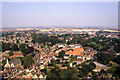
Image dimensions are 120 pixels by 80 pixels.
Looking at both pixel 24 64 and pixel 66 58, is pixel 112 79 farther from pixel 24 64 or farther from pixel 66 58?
pixel 24 64

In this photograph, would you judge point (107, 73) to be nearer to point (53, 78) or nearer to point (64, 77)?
point (64, 77)

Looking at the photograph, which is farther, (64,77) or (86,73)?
(86,73)

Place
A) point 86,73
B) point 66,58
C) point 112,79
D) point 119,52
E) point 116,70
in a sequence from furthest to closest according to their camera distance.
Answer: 1. point 119,52
2. point 66,58
3. point 116,70
4. point 86,73
5. point 112,79

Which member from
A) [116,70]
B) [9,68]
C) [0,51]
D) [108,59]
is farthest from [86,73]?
[0,51]

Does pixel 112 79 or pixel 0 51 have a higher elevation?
pixel 0 51

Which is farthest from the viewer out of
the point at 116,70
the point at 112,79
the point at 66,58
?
the point at 66,58

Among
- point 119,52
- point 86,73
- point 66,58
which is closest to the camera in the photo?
point 86,73

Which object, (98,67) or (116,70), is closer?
(116,70)

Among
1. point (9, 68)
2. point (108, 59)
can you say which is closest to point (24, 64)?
point (9, 68)

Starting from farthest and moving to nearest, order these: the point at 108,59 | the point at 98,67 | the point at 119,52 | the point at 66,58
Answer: the point at 119,52 < the point at 66,58 < the point at 108,59 < the point at 98,67
